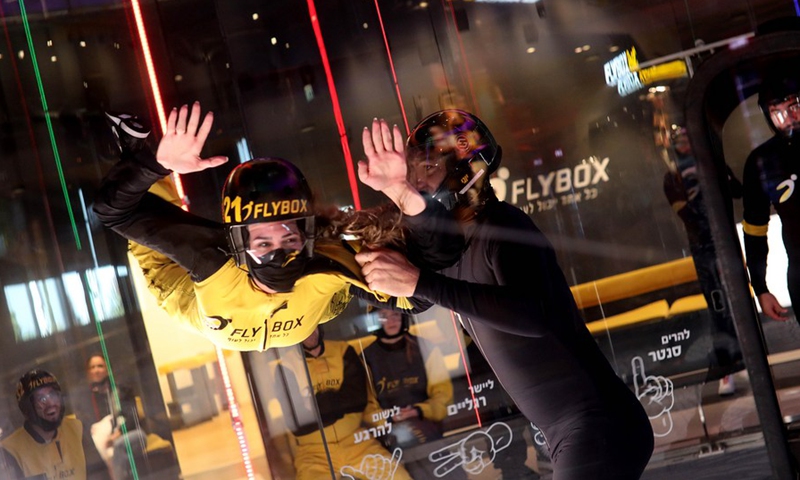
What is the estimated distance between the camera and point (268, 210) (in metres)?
2.10

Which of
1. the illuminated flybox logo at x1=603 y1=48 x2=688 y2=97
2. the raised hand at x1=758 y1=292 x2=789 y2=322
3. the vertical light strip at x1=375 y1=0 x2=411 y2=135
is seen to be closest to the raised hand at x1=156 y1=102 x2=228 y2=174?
the vertical light strip at x1=375 y1=0 x2=411 y2=135

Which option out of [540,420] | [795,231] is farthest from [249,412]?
[795,231]

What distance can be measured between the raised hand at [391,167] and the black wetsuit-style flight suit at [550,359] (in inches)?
1.8

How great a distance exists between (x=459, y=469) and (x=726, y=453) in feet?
3.98

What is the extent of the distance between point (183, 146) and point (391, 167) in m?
0.59

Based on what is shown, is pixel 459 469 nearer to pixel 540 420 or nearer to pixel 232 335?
pixel 540 420

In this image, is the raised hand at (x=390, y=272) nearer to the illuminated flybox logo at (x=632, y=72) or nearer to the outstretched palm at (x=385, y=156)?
the outstretched palm at (x=385, y=156)

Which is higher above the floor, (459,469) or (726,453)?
(459,469)

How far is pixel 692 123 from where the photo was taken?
3232 millimetres

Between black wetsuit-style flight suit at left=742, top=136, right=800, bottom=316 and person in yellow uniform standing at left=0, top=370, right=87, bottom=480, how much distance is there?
281 centimetres

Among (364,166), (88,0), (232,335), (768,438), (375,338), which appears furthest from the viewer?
(768,438)

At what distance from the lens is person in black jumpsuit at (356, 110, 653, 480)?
2031mm

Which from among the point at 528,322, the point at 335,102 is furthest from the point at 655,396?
the point at 335,102

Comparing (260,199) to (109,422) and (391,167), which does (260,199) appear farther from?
(109,422)
